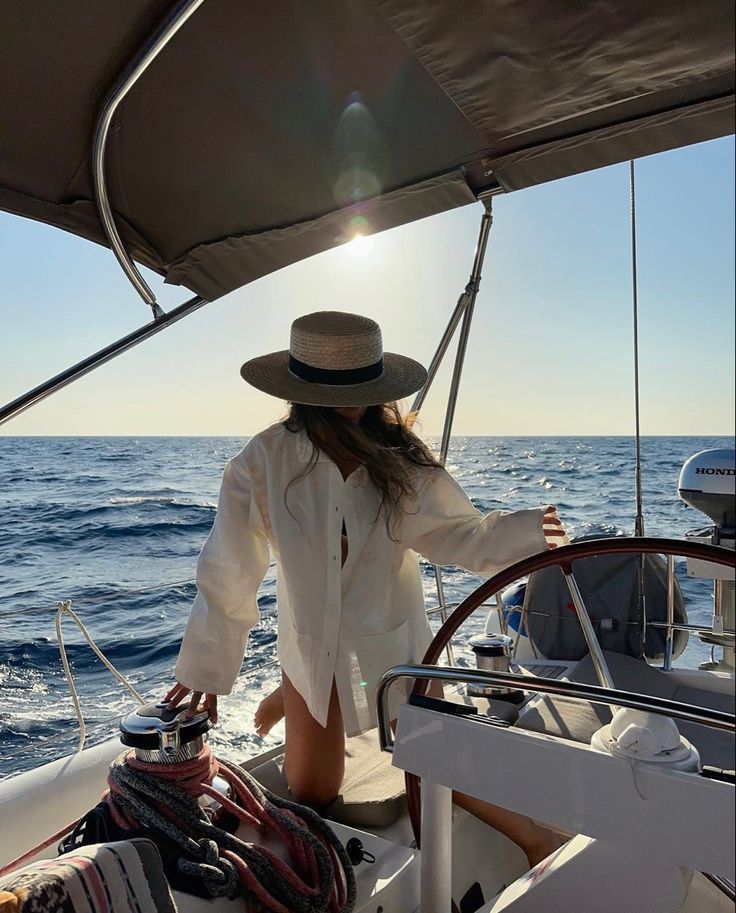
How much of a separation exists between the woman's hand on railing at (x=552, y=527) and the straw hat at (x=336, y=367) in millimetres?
358

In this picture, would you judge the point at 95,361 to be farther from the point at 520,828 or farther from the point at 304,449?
the point at 520,828

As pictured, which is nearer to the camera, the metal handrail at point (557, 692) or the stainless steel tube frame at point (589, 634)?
the metal handrail at point (557, 692)

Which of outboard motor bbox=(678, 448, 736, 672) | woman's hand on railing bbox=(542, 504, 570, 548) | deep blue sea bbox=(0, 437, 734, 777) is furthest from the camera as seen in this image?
deep blue sea bbox=(0, 437, 734, 777)

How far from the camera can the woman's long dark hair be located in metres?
1.49

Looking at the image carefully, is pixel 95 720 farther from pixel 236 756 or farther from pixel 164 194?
pixel 164 194

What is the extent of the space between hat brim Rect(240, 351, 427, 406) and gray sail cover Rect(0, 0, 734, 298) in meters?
0.19

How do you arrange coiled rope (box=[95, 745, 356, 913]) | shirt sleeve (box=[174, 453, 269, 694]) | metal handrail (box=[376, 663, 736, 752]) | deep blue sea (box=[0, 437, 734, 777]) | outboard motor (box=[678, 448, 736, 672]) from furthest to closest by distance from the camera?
1. deep blue sea (box=[0, 437, 734, 777])
2. shirt sleeve (box=[174, 453, 269, 694])
3. coiled rope (box=[95, 745, 356, 913])
4. outboard motor (box=[678, 448, 736, 672])
5. metal handrail (box=[376, 663, 736, 752])

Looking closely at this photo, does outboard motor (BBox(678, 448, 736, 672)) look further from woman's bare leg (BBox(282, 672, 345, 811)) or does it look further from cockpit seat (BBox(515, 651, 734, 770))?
woman's bare leg (BBox(282, 672, 345, 811))

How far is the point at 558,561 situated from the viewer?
0.98 meters

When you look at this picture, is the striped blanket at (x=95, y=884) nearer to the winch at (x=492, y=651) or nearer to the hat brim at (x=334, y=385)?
the winch at (x=492, y=651)

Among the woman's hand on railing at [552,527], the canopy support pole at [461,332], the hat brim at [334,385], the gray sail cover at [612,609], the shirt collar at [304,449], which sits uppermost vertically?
the canopy support pole at [461,332]

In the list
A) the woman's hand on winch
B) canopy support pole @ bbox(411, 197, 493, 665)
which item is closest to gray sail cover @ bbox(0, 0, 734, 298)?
canopy support pole @ bbox(411, 197, 493, 665)

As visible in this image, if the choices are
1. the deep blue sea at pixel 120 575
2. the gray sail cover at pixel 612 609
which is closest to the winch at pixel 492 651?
the gray sail cover at pixel 612 609

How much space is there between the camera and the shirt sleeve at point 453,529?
1.41 meters
